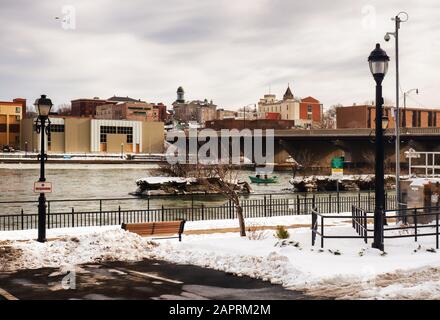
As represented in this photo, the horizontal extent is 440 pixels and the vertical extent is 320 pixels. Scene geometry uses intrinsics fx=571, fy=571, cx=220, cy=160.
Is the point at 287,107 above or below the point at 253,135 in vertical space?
above

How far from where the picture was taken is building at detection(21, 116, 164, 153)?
11381 cm

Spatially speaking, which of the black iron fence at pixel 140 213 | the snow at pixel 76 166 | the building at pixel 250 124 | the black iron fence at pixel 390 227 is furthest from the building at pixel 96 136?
the black iron fence at pixel 390 227

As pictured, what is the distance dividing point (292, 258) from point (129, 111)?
Answer: 141710mm

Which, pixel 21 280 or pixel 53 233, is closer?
pixel 21 280

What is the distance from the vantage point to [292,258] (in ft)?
45.6

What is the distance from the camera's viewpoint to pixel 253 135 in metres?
116

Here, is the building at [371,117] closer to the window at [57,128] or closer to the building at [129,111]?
the building at [129,111]

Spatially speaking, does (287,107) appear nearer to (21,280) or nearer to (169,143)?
(169,143)

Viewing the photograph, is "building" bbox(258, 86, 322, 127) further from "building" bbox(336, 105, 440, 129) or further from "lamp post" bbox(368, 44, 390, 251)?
"lamp post" bbox(368, 44, 390, 251)

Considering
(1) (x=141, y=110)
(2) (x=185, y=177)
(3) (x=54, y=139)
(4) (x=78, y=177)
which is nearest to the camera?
(2) (x=185, y=177)

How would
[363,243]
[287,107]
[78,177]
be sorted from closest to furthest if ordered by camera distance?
[363,243], [78,177], [287,107]

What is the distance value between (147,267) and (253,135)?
103 m

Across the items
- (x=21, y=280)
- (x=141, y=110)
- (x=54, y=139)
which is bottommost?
(x=21, y=280)

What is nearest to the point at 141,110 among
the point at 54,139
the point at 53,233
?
the point at 54,139
